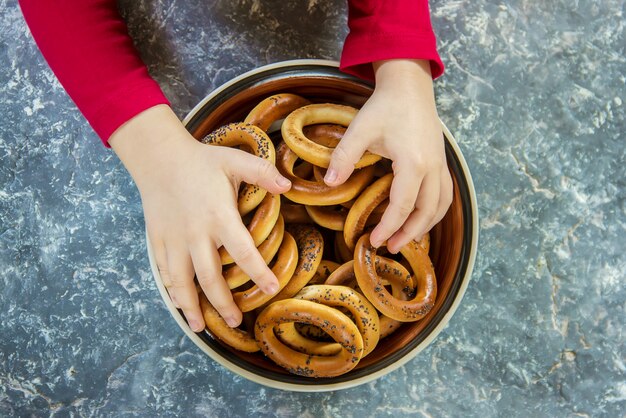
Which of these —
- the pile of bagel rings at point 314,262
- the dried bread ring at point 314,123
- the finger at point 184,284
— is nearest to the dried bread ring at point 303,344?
the pile of bagel rings at point 314,262

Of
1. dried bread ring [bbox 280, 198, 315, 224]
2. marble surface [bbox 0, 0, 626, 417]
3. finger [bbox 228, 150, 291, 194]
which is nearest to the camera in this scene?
finger [bbox 228, 150, 291, 194]

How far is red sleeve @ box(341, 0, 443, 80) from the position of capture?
731 mm

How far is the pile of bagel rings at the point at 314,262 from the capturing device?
2.31 feet

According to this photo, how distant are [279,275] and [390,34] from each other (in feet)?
1.07

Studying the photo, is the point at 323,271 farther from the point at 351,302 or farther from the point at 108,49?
the point at 108,49

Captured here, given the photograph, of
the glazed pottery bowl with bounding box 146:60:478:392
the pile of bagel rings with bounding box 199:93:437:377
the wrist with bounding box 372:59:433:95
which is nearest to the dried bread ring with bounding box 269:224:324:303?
the pile of bagel rings with bounding box 199:93:437:377

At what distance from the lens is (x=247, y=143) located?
72 cm

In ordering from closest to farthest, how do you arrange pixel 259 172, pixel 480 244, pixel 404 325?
pixel 259 172
pixel 404 325
pixel 480 244

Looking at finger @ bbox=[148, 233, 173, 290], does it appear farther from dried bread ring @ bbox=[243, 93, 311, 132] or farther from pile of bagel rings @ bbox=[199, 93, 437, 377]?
dried bread ring @ bbox=[243, 93, 311, 132]

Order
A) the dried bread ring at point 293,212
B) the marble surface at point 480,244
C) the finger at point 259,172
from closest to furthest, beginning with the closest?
the finger at point 259,172 → the dried bread ring at point 293,212 → the marble surface at point 480,244

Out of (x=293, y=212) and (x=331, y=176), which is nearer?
(x=331, y=176)

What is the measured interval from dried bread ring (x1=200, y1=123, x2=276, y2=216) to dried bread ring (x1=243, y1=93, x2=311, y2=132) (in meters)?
0.03

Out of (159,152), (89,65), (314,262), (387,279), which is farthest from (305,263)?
(89,65)

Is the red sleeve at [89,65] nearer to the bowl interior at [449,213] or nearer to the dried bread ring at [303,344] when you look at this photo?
the bowl interior at [449,213]
